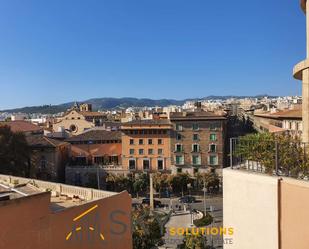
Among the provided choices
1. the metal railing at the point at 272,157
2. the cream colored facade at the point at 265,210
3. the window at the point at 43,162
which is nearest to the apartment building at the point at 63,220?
the cream colored facade at the point at 265,210

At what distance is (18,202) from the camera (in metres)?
7.45

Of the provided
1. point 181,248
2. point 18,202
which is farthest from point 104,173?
point 18,202

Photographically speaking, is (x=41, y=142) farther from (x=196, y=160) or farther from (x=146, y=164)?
A: (x=196, y=160)

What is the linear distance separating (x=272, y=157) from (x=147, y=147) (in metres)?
45.1

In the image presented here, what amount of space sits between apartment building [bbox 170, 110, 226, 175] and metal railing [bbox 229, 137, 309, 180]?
43133mm

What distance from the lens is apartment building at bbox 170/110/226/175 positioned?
49594mm

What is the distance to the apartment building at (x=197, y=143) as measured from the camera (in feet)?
163

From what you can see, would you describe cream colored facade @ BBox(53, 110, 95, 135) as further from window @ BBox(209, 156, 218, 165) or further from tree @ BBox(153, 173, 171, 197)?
window @ BBox(209, 156, 218, 165)

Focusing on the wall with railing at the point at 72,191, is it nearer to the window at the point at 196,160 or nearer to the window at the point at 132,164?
the window at the point at 132,164

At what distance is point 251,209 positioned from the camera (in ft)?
19.8

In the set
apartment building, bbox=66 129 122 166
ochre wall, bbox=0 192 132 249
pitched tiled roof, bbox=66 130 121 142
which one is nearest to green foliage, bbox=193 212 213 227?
ochre wall, bbox=0 192 132 249

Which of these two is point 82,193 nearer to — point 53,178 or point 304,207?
point 304,207

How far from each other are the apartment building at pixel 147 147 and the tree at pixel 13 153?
1359cm

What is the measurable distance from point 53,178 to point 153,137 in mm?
14960
